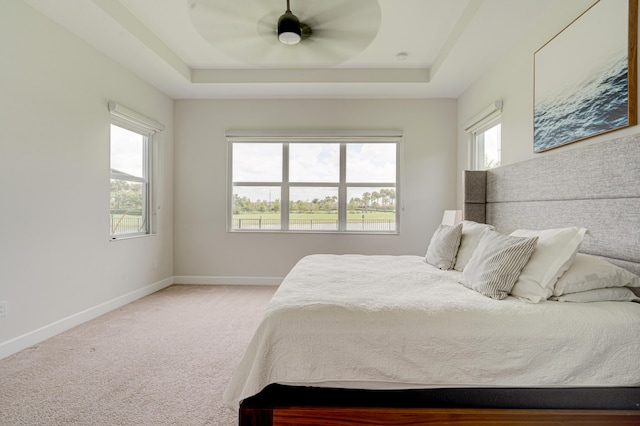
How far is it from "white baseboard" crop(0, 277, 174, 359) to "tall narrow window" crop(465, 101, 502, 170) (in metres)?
4.34

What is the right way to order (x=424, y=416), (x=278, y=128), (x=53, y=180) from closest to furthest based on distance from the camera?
1. (x=424, y=416)
2. (x=53, y=180)
3. (x=278, y=128)

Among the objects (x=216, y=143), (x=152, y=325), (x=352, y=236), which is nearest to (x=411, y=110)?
(x=352, y=236)

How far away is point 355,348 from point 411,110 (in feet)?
12.8

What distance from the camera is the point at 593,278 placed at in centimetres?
153

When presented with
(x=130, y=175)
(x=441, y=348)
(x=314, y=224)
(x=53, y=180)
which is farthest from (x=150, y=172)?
(x=441, y=348)

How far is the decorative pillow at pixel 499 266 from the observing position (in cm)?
165

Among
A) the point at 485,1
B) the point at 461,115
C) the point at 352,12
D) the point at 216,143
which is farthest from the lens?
the point at 216,143

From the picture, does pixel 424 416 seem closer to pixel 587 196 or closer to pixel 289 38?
pixel 587 196

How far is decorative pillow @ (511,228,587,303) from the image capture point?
5.18 feet

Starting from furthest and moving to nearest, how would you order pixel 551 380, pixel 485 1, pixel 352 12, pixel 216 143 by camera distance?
pixel 216 143
pixel 485 1
pixel 352 12
pixel 551 380

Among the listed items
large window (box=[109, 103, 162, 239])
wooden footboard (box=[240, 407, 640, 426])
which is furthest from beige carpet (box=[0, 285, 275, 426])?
large window (box=[109, 103, 162, 239])

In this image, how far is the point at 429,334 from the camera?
1.32 metres

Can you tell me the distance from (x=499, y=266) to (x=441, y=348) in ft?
2.18

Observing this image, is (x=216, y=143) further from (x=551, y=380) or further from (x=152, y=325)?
(x=551, y=380)
